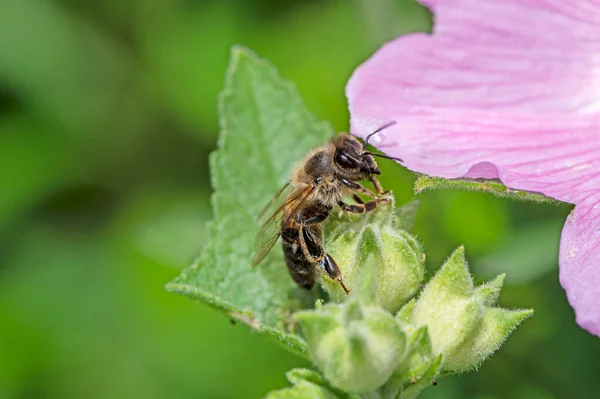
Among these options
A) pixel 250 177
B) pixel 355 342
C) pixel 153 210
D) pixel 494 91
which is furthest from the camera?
pixel 153 210

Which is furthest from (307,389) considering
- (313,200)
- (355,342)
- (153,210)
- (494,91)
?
(153,210)

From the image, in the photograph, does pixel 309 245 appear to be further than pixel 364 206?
Yes

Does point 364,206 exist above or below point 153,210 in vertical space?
above

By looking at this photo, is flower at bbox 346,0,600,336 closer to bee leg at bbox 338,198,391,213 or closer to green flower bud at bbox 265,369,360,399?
bee leg at bbox 338,198,391,213

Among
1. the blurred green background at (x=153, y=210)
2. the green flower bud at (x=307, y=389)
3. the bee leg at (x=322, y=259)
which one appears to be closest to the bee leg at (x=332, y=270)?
the bee leg at (x=322, y=259)

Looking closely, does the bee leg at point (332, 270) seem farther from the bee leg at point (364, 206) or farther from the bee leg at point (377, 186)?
the bee leg at point (377, 186)

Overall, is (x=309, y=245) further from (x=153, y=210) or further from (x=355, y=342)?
(x=153, y=210)

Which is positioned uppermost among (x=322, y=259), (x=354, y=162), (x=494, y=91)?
(x=494, y=91)
